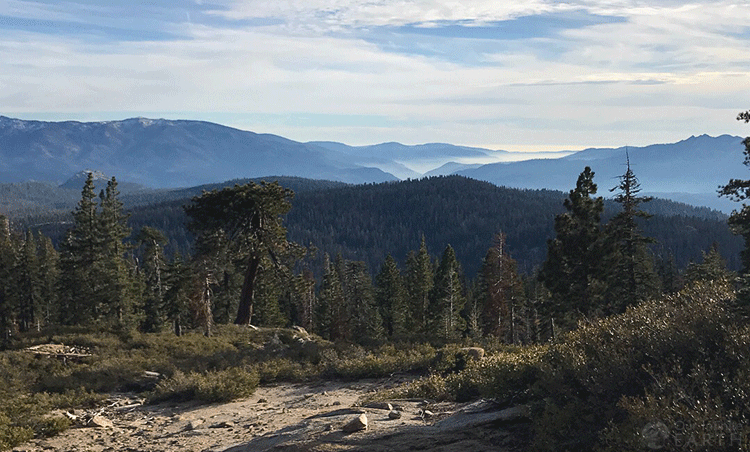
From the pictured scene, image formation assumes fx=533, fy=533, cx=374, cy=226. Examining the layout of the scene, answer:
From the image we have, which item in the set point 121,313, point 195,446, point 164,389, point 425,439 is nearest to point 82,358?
point 164,389

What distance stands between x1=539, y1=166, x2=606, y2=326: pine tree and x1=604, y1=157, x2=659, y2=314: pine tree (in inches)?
27.9

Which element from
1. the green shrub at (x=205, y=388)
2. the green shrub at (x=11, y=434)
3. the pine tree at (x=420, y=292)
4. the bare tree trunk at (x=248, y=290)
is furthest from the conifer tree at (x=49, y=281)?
the green shrub at (x=11, y=434)

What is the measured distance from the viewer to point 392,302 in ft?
180

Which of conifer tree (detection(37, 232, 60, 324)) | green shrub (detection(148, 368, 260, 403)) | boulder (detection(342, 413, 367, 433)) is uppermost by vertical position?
boulder (detection(342, 413, 367, 433))

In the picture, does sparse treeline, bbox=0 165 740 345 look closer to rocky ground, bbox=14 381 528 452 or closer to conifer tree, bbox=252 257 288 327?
conifer tree, bbox=252 257 288 327

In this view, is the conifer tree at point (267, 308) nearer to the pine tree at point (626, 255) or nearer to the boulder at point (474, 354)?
the pine tree at point (626, 255)

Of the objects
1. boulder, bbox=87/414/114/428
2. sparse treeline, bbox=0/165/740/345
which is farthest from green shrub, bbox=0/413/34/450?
sparse treeline, bbox=0/165/740/345

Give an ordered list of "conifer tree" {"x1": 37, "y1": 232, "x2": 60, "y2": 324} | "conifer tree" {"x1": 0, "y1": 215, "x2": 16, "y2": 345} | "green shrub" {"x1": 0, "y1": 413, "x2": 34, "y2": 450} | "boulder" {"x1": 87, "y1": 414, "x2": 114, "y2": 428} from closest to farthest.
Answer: "green shrub" {"x1": 0, "y1": 413, "x2": 34, "y2": 450}
"boulder" {"x1": 87, "y1": 414, "x2": 114, "y2": 428}
"conifer tree" {"x1": 0, "y1": 215, "x2": 16, "y2": 345}
"conifer tree" {"x1": 37, "y1": 232, "x2": 60, "y2": 324}

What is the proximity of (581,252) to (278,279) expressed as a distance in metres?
16.3

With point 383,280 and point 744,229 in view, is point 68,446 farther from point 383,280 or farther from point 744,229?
point 383,280

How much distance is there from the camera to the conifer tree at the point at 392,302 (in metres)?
54.3

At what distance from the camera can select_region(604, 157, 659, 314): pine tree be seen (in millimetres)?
27578

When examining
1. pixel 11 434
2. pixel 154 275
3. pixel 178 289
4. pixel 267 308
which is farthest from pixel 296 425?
pixel 267 308

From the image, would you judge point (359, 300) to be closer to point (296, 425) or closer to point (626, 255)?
point (626, 255)
